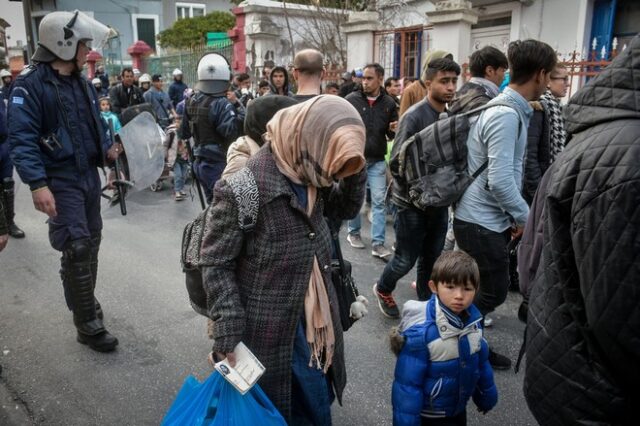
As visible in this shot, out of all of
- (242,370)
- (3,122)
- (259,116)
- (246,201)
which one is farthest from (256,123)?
(3,122)

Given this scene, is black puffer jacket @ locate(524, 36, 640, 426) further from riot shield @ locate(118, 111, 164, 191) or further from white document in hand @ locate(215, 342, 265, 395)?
riot shield @ locate(118, 111, 164, 191)

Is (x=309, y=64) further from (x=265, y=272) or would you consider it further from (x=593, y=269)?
(x=593, y=269)

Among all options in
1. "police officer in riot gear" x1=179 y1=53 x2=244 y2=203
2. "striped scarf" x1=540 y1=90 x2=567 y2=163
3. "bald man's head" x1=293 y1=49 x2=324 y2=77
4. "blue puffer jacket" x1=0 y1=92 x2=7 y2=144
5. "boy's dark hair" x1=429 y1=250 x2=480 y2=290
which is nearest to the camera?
"boy's dark hair" x1=429 y1=250 x2=480 y2=290

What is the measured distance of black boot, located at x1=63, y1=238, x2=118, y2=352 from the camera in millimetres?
3594

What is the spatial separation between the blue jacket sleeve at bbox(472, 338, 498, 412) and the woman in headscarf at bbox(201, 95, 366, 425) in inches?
31.2

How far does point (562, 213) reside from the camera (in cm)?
153

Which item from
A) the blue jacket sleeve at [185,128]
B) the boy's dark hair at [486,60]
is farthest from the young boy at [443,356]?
the blue jacket sleeve at [185,128]

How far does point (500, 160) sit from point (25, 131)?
2907 millimetres

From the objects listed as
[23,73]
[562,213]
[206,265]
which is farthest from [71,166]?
[562,213]

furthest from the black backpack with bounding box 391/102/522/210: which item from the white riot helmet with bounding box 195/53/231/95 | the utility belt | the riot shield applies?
the white riot helmet with bounding box 195/53/231/95

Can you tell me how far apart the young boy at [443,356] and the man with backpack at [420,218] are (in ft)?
4.32

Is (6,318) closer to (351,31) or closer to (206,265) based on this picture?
(206,265)

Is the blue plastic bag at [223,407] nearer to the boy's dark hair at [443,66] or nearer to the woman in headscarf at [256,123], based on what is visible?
the woman in headscarf at [256,123]

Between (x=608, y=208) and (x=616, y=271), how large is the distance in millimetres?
159
